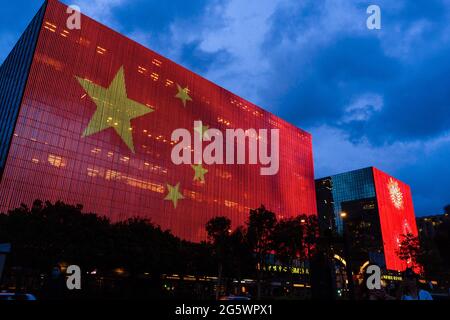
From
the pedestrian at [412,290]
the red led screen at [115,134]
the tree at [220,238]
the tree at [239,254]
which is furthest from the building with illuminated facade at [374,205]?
the pedestrian at [412,290]

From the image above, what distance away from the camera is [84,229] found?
42.1 metres

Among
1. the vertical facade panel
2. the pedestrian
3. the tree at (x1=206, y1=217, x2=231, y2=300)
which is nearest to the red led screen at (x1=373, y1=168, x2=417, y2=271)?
the tree at (x1=206, y1=217, x2=231, y2=300)

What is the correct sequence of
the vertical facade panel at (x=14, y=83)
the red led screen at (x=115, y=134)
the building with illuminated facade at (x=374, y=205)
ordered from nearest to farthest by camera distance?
the vertical facade panel at (x=14, y=83)
the red led screen at (x=115, y=134)
the building with illuminated facade at (x=374, y=205)

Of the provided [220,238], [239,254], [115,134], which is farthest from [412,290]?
[115,134]

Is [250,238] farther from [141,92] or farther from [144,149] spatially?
[141,92]

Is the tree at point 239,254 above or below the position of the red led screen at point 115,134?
below

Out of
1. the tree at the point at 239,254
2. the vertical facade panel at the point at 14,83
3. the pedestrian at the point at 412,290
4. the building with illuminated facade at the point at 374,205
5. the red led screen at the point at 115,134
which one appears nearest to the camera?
the pedestrian at the point at 412,290

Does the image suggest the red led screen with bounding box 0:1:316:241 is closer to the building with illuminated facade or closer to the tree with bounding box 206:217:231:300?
the tree with bounding box 206:217:231:300

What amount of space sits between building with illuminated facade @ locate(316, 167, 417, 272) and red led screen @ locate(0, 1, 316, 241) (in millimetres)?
71109

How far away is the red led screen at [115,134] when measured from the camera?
6188 cm

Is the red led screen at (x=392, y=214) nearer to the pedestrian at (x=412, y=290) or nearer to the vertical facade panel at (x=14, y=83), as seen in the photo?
the vertical facade panel at (x=14, y=83)

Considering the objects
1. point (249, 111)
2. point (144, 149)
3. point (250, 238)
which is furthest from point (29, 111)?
point (249, 111)

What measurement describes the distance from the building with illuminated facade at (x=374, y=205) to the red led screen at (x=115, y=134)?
233 ft

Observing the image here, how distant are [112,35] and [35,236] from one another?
55.1 metres
